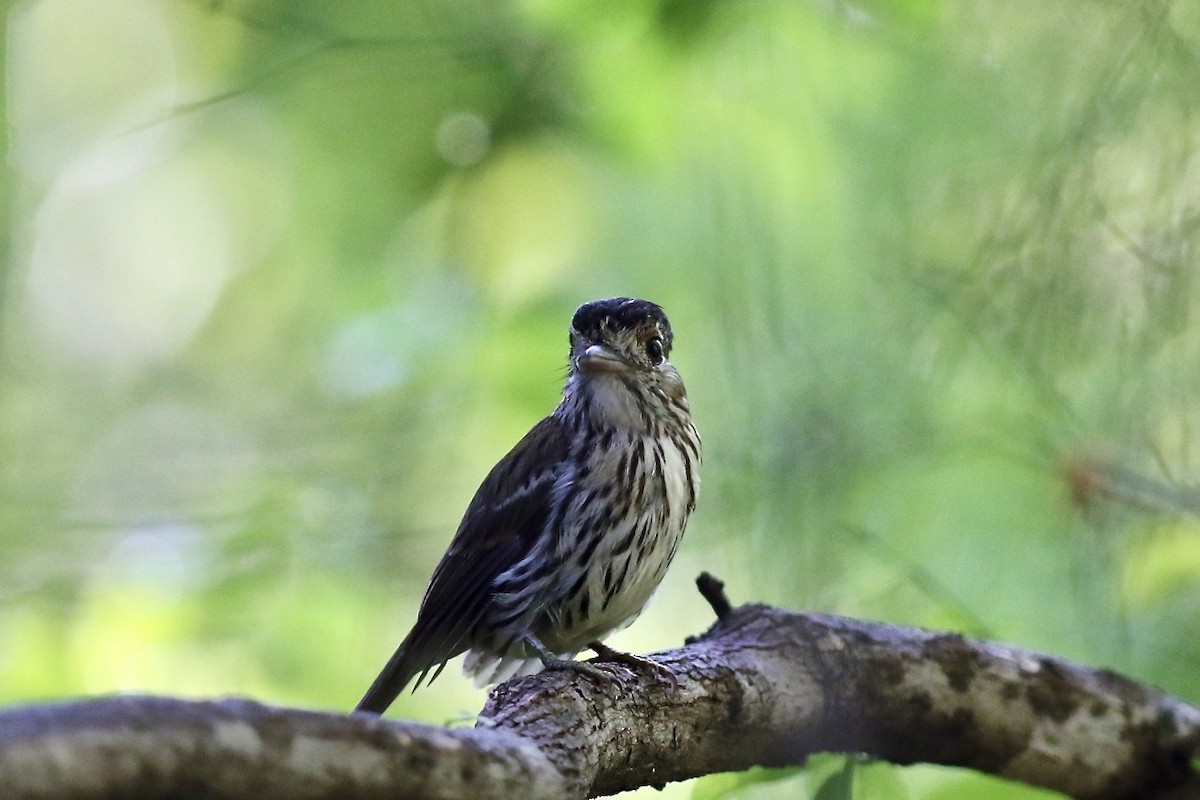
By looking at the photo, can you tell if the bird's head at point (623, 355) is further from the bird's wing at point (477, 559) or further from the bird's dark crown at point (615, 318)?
the bird's wing at point (477, 559)

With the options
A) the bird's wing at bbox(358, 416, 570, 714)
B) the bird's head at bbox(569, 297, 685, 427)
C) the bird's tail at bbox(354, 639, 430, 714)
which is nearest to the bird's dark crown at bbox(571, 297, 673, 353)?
the bird's head at bbox(569, 297, 685, 427)

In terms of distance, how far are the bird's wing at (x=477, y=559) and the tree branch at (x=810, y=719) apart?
63 centimetres

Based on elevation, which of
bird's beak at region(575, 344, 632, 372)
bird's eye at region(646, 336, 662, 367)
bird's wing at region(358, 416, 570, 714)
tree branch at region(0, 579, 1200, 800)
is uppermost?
bird's eye at region(646, 336, 662, 367)

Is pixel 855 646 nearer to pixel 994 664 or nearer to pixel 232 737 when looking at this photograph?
pixel 994 664

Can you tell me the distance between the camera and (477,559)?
137 inches

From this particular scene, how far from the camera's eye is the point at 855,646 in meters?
2.96

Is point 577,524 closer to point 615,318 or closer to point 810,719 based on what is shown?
point 615,318

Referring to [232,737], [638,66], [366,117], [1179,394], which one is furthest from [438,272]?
[232,737]

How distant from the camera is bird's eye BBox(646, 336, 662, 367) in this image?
3605 millimetres

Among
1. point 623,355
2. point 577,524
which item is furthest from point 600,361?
point 577,524

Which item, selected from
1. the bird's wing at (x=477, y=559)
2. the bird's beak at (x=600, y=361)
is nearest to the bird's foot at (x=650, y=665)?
the bird's wing at (x=477, y=559)

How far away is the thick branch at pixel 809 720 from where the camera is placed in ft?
6.35

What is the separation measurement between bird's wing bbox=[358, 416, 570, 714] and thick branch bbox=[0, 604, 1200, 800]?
2.05 ft

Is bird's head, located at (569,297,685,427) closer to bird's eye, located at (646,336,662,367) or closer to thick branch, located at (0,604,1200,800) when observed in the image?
bird's eye, located at (646,336,662,367)
